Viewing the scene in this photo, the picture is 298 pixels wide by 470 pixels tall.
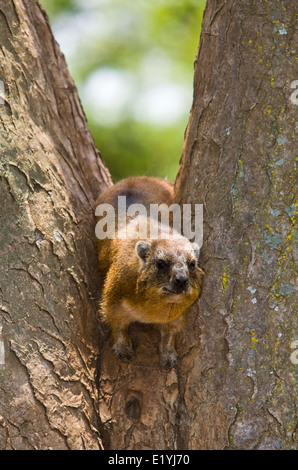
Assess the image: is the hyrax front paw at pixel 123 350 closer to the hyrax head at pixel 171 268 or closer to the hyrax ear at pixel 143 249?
the hyrax head at pixel 171 268

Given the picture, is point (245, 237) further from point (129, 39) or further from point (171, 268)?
point (129, 39)

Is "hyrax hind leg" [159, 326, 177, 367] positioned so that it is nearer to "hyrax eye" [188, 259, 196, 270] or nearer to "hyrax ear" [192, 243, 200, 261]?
"hyrax eye" [188, 259, 196, 270]

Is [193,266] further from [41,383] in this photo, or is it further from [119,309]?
[41,383]

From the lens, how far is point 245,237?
6.20 metres

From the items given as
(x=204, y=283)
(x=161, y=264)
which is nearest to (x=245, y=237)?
(x=204, y=283)

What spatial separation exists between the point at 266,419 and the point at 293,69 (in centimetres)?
326

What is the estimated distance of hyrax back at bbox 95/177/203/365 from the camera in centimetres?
674

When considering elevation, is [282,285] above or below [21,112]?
below

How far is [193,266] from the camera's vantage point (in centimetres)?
678

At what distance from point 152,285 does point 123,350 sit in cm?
79

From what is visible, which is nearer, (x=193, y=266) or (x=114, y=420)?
(x=114, y=420)

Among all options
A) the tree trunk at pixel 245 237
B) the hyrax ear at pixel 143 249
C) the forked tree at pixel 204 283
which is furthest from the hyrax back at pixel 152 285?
the tree trunk at pixel 245 237

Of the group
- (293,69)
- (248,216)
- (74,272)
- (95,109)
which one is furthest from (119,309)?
(95,109)

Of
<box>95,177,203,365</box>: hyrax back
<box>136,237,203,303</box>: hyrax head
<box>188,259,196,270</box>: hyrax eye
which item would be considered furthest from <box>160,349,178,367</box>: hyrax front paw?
<box>188,259,196,270</box>: hyrax eye
